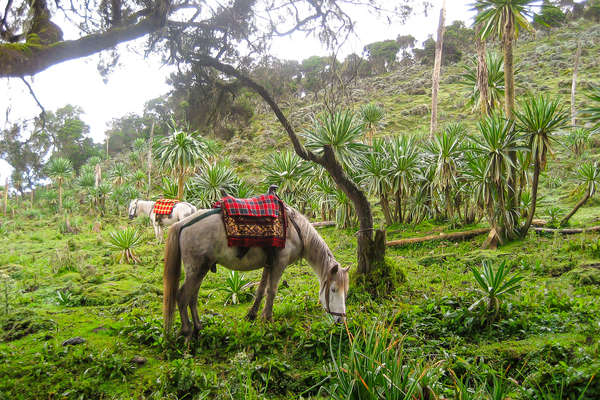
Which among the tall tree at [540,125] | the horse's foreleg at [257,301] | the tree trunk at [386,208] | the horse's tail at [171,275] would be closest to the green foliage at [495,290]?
the horse's foreleg at [257,301]

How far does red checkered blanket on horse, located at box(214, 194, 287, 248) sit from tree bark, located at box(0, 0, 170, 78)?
7.25ft

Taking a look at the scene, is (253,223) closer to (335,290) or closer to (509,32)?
(335,290)

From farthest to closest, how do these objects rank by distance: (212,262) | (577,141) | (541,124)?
(577,141) < (541,124) < (212,262)

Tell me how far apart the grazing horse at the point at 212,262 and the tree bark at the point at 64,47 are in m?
2.18

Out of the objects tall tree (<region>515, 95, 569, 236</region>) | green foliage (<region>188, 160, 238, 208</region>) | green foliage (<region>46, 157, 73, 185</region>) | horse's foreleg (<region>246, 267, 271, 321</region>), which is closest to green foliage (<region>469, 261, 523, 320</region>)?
horse's foreleg (<region>246, 267, 271, 321</region>)

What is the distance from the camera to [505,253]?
22.9 feet

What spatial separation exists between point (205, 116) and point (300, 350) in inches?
166

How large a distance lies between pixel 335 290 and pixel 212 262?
1481 mm

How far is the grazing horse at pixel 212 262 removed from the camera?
370 cm

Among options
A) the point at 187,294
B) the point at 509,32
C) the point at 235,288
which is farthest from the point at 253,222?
the point at 509,32

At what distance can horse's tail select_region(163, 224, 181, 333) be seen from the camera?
3.66 meters

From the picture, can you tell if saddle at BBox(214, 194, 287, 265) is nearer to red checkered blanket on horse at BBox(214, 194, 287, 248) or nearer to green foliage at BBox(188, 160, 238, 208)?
red checkered blanket on horse at BBox(214, 194, 287, 248)

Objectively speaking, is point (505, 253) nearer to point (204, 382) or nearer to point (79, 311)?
point (204, 382)

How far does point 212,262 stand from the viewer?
3834 mm
